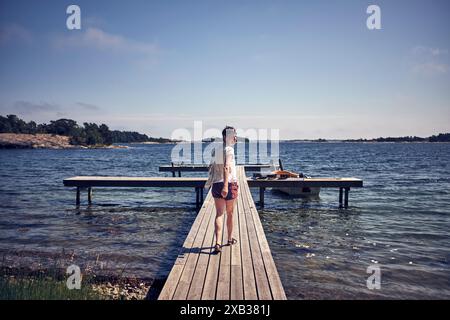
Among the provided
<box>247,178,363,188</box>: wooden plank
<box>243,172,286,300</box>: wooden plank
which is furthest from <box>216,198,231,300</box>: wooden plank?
<box>247,178,363,188</box>: wooden plank

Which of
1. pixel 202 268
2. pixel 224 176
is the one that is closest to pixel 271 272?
pixel 202 268

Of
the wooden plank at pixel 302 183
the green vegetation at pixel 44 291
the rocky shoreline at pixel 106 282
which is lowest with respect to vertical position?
the rocky shoreline at pixel 106 282

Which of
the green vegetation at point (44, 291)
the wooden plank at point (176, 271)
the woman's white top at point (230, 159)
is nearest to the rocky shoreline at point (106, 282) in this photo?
the green vegetation at point (44, 291)

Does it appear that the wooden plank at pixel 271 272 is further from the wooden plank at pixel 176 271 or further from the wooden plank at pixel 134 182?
the wooden plank at pixel 134 182

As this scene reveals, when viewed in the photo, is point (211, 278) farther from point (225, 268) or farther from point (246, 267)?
point (246, 267)

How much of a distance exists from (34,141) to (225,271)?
144 metres

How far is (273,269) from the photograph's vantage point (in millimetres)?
5984

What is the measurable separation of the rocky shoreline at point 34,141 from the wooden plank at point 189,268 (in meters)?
136

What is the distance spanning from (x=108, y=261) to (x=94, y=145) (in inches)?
5962

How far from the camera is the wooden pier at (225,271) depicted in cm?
509

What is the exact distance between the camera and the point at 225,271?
5.91 metres

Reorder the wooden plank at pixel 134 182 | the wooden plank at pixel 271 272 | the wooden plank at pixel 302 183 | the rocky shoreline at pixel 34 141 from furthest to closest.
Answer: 1. the rocky shoreline at pixel 34 141
2. the wooden plank at pixel 302 183
3. the wooden plank at pixel 134 182
4. the wooden plank at pixel 271 272

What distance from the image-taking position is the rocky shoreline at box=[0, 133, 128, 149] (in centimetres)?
12319
